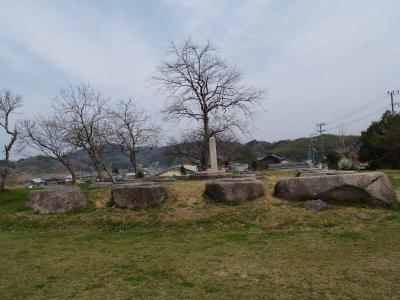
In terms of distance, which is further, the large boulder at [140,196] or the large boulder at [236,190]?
the large boulder at [140,196]

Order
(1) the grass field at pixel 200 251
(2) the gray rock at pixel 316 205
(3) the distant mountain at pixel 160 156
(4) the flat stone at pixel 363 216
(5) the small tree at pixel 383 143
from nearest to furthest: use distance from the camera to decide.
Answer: (1) the grass field at pixel 200 251, (4) the flat stone at pixel 363 216, (2) the gray rock at pixel 316 205, (5) the small tree at pixel 383 143, (3) the distant mountain at pixel 160 156

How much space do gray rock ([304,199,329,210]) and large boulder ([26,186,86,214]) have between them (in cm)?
692

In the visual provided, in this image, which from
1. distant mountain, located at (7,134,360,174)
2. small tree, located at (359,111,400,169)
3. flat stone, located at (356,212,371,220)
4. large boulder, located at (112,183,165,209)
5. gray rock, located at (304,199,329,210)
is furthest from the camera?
distant mountain, located at (7,134,360,174)

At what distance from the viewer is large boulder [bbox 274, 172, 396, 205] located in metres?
10.1

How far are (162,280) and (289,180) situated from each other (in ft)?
21.9

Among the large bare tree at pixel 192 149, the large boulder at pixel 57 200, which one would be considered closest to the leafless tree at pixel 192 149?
the large bare tree at pixel 192 149

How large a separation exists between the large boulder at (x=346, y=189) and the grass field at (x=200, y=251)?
17.5 inches

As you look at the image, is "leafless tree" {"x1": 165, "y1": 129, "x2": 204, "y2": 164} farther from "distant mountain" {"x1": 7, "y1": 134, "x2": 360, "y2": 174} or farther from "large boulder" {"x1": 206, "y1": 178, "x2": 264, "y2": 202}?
"large boulder" {"x1": 206, "y1": 178, "x2": 264, "y2": 202}

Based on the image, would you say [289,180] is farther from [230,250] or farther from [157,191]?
[230,250]

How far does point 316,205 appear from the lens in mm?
9875

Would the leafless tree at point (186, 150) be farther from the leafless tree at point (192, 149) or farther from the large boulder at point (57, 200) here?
the large boulder at point (57, 200)

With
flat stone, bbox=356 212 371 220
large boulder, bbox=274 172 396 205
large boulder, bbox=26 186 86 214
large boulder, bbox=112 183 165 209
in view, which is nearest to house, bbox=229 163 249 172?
large boulder, bbox=26 186 86 214

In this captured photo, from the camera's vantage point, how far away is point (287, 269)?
5410 millimetres

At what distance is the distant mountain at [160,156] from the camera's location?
3519cm
